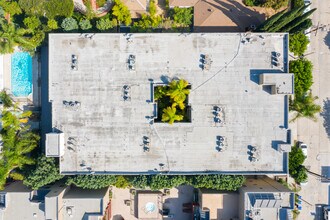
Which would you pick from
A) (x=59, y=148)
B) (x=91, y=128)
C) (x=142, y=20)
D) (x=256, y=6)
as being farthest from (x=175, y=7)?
(x=59, y=148)

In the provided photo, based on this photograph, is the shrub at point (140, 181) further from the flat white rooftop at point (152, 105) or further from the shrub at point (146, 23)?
the shrub at point (146, 23)

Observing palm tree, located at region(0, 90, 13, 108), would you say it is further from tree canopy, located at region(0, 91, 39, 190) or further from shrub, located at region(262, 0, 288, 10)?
shrub, located at region(262, 0, 288, 10)

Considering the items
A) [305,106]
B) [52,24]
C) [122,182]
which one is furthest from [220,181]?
[52,24]

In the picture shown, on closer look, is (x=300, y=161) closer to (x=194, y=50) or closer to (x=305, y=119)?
(x=305, y=119)

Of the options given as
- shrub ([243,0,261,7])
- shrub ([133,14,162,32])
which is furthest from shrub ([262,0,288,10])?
shrub ([133,14,162,32])

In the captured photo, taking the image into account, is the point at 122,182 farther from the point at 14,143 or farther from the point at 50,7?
the point at 50,7

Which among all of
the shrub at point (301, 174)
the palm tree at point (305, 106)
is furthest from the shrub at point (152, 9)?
the shrub at point (301, 174)
